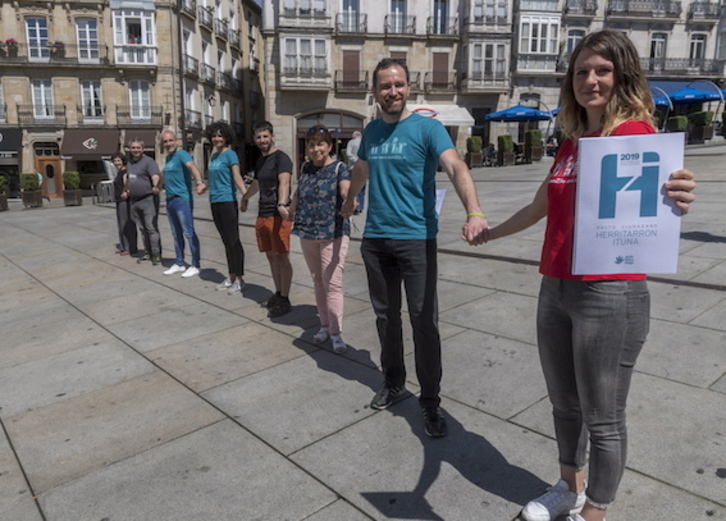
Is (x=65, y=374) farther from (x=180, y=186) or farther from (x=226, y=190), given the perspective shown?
(x=180, y=186)

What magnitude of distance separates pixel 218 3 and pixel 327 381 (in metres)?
38.8

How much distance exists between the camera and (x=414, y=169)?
3.01m

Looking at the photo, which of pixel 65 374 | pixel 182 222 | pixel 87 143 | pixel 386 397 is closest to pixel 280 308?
pixel 65 374

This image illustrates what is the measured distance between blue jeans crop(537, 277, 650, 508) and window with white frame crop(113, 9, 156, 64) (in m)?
33.3

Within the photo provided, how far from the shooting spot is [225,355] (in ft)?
14.2

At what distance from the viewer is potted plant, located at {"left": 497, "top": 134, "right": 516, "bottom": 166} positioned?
24922mm

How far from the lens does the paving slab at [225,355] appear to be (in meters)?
3.95

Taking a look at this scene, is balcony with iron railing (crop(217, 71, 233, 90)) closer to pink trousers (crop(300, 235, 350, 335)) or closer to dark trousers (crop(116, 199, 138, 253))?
dark trousers (crop(116, 199, 138, 253))

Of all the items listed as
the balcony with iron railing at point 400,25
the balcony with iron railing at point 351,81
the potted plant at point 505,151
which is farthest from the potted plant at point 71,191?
the balcony with iron railing at point 400,25

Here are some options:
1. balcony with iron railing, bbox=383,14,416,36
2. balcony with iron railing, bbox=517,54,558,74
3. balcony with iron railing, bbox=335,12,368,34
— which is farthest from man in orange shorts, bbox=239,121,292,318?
balcony with iron railing, bbox=517,54,558,74

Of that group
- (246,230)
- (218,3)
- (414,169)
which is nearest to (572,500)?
(414,169)

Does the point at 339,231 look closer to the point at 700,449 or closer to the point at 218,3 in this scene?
the point at 700,449

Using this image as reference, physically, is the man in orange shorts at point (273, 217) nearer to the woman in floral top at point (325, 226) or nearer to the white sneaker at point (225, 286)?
the woman in floral top at point (325, 226)

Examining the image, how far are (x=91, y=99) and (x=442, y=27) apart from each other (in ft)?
68.4
